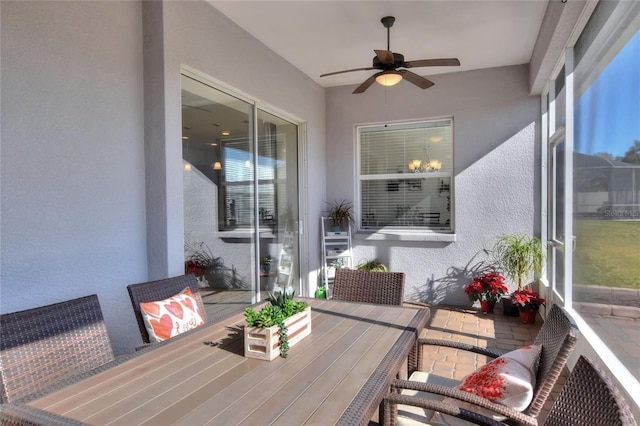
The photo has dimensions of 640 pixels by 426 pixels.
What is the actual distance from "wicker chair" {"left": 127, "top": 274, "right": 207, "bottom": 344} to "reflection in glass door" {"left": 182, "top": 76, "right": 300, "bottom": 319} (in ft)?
2.75

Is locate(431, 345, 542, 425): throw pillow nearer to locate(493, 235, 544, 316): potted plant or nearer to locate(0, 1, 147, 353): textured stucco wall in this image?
locate(0, 1, 147, 353): textured stucco wall

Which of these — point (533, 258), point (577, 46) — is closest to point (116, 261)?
point (577, 46)

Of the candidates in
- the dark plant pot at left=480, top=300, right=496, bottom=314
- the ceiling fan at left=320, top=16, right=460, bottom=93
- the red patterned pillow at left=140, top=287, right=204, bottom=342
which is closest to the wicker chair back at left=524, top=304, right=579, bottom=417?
the red patterned pillow at left=140, top=287, right=204, bottom=342

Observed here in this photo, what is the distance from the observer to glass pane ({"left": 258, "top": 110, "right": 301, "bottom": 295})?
422cm

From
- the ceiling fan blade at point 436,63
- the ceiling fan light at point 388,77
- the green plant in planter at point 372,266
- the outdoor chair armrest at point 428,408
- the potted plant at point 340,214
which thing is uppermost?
the ceiling fan blade at point 436,63

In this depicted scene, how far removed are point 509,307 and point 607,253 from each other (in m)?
2.36

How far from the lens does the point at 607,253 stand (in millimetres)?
2291

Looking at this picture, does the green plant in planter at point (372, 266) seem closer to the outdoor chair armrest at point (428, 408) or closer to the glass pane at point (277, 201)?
the glass pane at point (277, 201)

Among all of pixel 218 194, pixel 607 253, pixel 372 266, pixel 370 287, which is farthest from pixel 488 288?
pixel 218 194

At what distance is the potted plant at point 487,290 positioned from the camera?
4441 millimetres

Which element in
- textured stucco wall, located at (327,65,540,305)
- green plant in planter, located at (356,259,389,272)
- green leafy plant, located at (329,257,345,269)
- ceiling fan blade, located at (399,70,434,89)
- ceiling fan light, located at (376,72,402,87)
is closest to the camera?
ceiling fan light, located at (376,72,402,87)

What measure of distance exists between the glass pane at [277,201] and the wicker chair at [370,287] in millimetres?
1747

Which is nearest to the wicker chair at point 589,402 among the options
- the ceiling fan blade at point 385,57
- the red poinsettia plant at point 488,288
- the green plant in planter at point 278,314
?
the green plant in planter at point 278,314

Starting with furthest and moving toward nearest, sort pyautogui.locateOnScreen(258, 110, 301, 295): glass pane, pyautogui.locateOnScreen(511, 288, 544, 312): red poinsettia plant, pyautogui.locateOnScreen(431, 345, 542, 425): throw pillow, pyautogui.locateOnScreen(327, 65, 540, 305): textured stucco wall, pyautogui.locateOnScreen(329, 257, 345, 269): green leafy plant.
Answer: pyautogui.locateOnScreen(329, 257, 345, 269): green leafy plant → pyautogui.locateOnScreen(327, 65, 540, 305): textured stucco wall → pyautogui.locateOnScreen(258, 110, 301, 295): glass pane → pyautogui.locateOnScreen(511, 288, 544, 312): red poinsettia plant → pyautogui.locateOnScreen(431, 345, 542, 425): throw pillow
